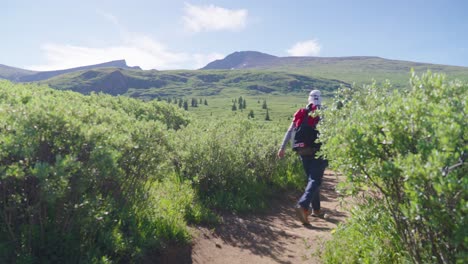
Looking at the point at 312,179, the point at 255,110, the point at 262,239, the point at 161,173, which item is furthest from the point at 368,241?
the point at 255,110

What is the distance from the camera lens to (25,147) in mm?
3912

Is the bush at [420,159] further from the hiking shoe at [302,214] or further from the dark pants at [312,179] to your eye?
the hiking shoe at [302,214]

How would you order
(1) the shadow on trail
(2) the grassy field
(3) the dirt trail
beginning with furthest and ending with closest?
1. (2) the grassy field
2. (1) the shadow on trail
3. (3) the dirt trail

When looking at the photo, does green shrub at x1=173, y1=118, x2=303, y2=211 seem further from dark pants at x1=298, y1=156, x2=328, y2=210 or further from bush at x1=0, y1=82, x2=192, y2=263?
bush at x1=0, y1=82, x2=192, y2=263

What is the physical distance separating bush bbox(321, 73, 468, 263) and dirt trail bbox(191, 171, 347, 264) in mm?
1463

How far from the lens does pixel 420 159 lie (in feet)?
9.80

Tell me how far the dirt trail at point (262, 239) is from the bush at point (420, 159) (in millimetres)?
1463

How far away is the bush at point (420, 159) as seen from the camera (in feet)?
9.53

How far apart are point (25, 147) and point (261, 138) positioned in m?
8.31


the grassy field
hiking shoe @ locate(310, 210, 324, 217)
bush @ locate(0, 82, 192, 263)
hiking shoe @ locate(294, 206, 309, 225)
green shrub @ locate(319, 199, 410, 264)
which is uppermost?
bush @ locate(0, 82, 192, 263)

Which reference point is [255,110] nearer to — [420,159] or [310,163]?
[310,163]

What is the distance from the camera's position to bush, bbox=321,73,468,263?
2.91 meters

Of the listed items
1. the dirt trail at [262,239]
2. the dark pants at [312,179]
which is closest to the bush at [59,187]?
the dirt trail at [262,239]

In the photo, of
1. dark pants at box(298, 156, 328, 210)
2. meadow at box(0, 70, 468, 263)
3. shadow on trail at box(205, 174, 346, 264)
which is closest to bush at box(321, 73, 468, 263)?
meadow at box(0, 70, 468, 263)
